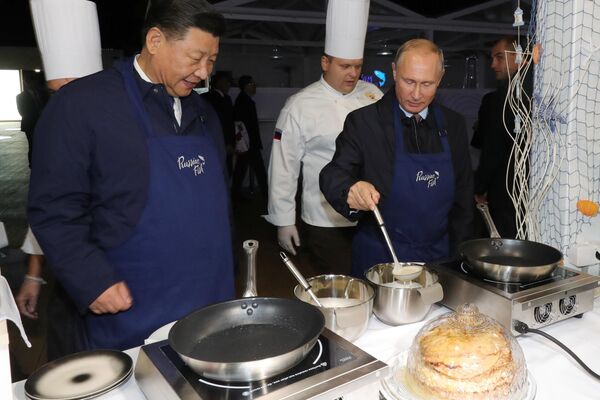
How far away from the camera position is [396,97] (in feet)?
5.05

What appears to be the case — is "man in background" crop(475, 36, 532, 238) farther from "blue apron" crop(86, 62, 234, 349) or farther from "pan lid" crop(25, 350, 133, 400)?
"pan lid" crop(25, 350, 133, 400)

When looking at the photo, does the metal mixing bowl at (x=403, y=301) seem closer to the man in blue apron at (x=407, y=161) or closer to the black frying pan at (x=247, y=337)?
the black frying pan at (x=247, y=337)

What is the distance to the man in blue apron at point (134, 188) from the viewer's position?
1.09 m

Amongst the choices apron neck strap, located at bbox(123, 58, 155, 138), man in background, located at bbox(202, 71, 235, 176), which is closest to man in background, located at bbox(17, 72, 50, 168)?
man in background, located at bbox(202, 71, 235, 176)

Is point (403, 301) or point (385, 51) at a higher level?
point (385, 51)

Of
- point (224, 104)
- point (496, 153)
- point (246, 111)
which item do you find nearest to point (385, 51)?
point (246, 111)

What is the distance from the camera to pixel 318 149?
2139 millimetres

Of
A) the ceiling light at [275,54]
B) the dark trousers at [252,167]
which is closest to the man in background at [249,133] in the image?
the dark trousers at [252,167]

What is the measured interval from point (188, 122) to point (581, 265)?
111 cm

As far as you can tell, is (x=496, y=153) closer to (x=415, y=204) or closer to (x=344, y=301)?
(x=415, y=204)

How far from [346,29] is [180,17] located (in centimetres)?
114

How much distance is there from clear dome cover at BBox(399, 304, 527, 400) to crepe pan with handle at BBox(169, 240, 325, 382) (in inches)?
7.1

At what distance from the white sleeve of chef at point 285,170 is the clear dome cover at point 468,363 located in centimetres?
132

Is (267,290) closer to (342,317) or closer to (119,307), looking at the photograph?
(119,307)
